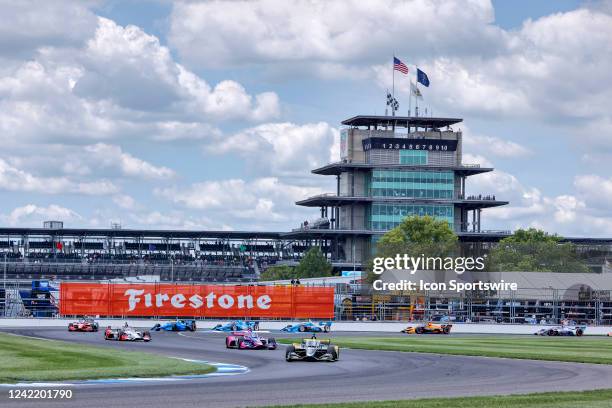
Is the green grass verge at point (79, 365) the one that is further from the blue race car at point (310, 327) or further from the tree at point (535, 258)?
the tree at point (535, 258)

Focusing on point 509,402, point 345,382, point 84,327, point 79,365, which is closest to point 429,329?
point 84,327

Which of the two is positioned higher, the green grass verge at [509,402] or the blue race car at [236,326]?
the blue race car at [236,326]

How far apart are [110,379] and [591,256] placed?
98742mm

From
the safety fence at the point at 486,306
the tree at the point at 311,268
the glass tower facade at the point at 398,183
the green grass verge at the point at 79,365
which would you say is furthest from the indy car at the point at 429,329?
the glass tower facade at the point at 398,183

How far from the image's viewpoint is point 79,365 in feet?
145

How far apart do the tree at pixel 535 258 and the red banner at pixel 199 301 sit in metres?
25.0

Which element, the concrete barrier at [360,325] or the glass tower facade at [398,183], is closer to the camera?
the concrete barrier at [360,325]

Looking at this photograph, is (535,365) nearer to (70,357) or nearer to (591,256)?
(70,357)

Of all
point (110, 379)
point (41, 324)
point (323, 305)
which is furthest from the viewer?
point (323, 305)

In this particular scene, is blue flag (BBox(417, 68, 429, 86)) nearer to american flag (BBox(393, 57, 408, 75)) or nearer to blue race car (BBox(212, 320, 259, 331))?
american flag (BBox(393, 57, 408, 75))

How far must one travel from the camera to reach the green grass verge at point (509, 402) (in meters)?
30.7

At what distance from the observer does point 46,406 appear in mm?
28703

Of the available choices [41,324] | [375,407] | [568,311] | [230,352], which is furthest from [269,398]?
[568,311]

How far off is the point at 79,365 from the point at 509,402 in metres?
19.1
